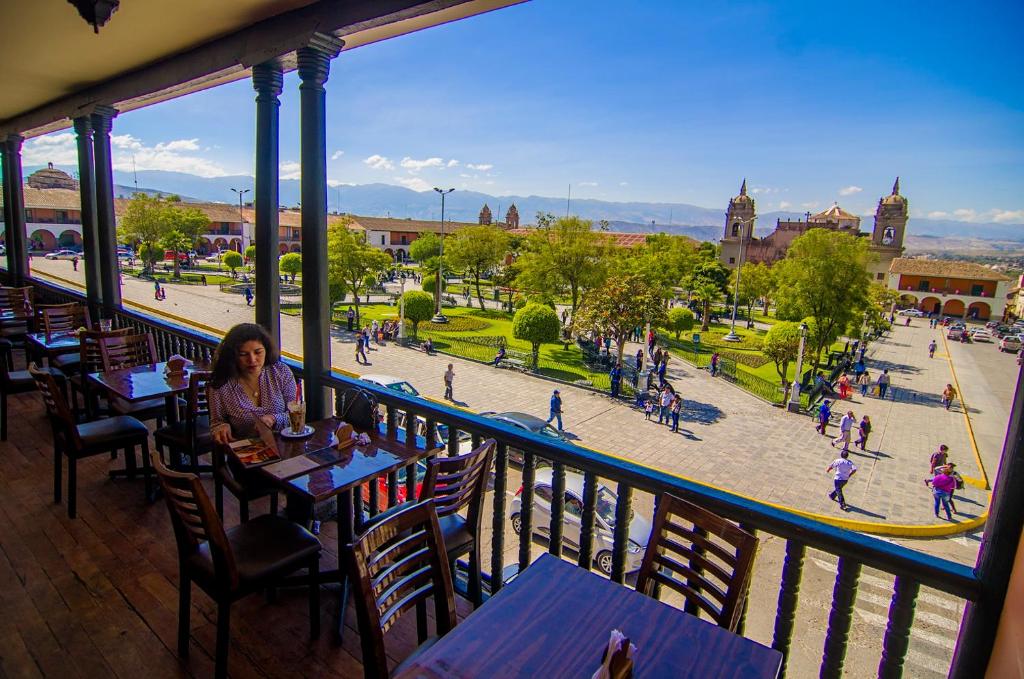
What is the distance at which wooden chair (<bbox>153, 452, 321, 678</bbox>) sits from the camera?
5.98 ft

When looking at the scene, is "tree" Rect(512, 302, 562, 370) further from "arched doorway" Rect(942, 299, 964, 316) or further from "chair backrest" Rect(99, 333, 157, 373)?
"arched doorway" Rect(942, 299, 964, 316)

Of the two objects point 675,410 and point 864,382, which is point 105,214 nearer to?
point 675,410

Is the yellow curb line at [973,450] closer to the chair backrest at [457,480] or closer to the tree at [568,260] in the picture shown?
the chair backrest at [457,480]

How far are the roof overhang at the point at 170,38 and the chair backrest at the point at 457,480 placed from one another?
2.12m

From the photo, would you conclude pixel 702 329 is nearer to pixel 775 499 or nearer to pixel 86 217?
pixel 775 499

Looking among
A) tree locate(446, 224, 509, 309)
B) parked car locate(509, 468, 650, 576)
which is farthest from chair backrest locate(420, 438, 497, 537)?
tree locate(446, 224, 509, 309)

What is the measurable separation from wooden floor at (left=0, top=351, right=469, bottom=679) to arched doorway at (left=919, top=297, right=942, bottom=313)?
57.4 meters

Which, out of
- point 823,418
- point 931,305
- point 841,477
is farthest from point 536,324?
point 931,305

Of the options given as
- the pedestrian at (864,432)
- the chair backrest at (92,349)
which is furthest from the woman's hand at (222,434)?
the pedestrian at (864,432)

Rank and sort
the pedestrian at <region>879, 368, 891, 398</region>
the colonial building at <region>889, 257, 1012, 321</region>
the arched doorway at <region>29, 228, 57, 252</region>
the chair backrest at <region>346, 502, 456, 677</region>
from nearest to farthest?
the chair backrest at <region>346, 502, 456, 677</region> < the pedestrian at <region>879, 368, 891, 398</region> < the colonial building at <region>889, 257, 1012, 321</region> < the arched doorway at <region>29, 228, 57, 252</region>

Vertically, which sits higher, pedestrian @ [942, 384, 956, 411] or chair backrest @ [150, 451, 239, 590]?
chair backrest @ [150, 451, 239, 590]

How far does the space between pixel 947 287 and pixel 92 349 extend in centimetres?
5694

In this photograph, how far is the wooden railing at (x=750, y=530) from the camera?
1442 millimetres

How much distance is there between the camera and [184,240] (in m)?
39.4
